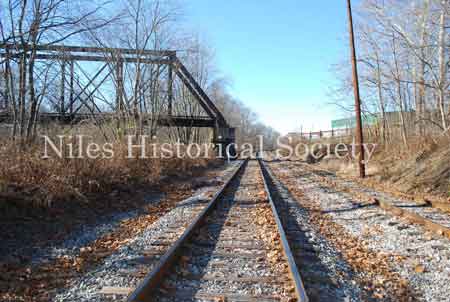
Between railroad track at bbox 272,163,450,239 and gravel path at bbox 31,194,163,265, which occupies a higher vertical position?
gravel path at bbox 31,194,163,265

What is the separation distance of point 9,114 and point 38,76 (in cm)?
142

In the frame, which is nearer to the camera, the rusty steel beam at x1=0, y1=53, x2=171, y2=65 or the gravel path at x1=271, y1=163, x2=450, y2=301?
the gravel path at x1=271, y1=163, x2=450, y2=301

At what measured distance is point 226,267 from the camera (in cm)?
406

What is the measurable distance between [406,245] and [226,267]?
9.75 feet

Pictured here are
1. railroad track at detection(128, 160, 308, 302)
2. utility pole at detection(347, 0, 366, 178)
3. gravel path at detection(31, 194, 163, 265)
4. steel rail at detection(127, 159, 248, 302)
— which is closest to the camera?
steel rail at detection(127, 159, 248, 302)

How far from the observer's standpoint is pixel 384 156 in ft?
58.3

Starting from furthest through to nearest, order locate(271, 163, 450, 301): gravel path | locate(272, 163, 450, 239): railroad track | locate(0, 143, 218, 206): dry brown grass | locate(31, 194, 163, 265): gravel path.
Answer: locate(0, 143, 218, 206): dry brown grass
locate(272, 163, 450, 239): railroad track
locate(31, 194, 163, 265): gravel path
locate(271, 163, 450, 301): gravel path

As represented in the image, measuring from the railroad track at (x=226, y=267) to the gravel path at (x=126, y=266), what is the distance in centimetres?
28

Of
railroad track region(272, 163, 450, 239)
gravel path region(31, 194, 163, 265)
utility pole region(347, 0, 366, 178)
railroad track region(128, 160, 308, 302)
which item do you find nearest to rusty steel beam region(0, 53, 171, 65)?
gravel path region(31, 194, 163, 265)

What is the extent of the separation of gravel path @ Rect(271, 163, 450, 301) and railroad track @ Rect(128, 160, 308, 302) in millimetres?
1439

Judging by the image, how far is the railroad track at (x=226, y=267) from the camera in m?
3.28

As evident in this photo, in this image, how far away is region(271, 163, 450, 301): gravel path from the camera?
382cm

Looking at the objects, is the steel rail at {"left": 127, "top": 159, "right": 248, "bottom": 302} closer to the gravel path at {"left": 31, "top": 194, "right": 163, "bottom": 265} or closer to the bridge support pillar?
the gravel path at {"left": 31, "top": 194, "right": 163, "bottom": 265}

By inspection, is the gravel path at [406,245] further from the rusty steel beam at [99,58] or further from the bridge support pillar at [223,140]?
the bridge support pillar at [223,140]
